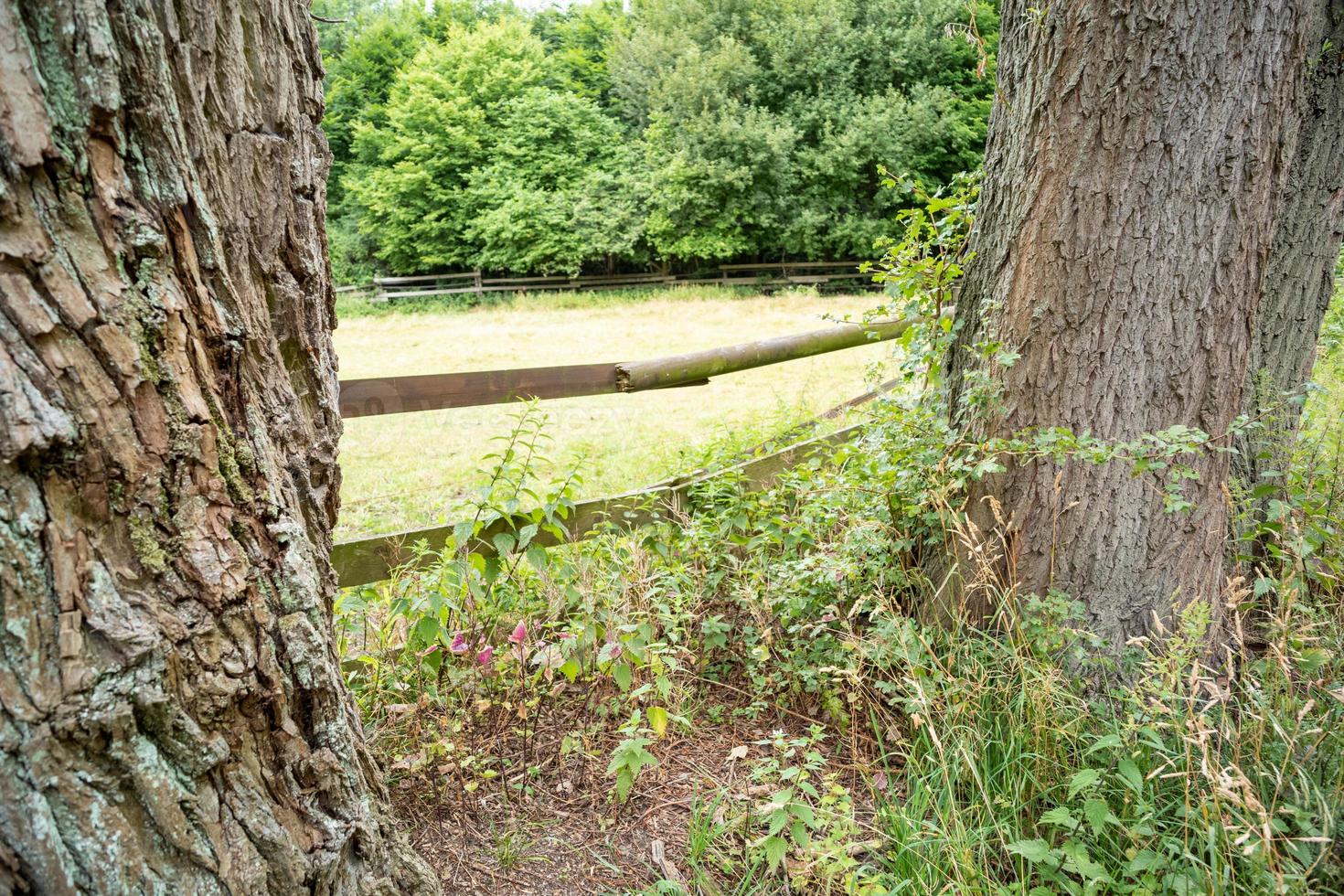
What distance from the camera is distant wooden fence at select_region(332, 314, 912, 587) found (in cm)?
313

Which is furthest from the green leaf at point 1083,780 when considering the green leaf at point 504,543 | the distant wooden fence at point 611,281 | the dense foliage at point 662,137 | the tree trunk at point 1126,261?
the distant wooden fence at point 611,281

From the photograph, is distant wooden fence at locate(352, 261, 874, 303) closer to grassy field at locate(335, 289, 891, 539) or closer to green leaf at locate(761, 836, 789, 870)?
grassy field at locate(335, 289, 891, 539)

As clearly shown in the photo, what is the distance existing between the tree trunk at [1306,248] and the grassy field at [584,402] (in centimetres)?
175

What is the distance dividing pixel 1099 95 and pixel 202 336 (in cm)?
265

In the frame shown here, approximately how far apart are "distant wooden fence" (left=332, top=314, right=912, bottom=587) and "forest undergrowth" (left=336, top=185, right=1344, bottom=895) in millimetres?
162

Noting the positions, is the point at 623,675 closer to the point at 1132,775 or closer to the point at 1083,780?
the point at 1083,780

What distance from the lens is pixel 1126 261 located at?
2533 millimetres

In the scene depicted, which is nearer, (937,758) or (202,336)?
(202,336)

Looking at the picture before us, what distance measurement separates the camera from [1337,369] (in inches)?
165

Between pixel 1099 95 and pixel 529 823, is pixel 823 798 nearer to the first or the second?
pixel 529 823

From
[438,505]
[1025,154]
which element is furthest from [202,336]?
[438,505]

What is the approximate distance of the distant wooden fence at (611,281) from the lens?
3000 centimetres

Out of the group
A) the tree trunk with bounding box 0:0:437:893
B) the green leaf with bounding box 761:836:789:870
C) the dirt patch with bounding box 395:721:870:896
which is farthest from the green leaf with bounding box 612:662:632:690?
the tree trunk with bounding box 0:0:437:893

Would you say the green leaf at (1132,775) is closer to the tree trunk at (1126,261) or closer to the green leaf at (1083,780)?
the green leaf at (1083,780)
